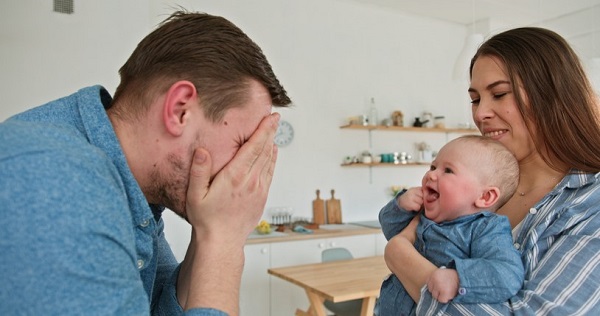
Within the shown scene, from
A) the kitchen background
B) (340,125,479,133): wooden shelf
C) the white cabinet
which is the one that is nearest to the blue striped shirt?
the kitchen background

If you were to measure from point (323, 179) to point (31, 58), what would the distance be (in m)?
3.13

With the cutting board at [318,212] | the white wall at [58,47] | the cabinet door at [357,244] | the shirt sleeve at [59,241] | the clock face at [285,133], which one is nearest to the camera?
the shirt sleeve at [59,241]

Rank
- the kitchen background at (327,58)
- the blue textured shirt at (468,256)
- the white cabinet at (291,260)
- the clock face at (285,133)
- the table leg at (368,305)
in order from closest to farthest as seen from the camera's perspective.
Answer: the blue textured shirt at (468,256) → the table leg at (368,305) → the kitchen background at (327,58) → the white cabinet at (291,260) → the clock face at (285,133)

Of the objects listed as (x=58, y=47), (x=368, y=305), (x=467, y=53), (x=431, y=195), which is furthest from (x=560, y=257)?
(x=58, y=47)

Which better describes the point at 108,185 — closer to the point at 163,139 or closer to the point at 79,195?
the point at 79,195

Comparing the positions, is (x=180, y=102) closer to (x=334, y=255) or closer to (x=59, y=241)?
(x=59, y=241)

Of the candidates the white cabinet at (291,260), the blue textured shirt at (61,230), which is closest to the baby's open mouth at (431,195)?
the blue textured shirt at (61,230)

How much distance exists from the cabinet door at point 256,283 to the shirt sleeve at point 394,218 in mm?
2907

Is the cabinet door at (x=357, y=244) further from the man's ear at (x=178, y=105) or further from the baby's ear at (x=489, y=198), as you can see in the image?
the man's ear at (x=178, y=105)

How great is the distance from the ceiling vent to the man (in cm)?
342

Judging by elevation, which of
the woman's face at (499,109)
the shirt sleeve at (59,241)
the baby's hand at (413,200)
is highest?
the woman's face at (499,109)

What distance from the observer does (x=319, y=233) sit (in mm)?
4645

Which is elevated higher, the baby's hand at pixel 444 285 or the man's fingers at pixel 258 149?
the man's fingers at pixel 258 149

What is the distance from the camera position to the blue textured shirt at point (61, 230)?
67 centimetres
